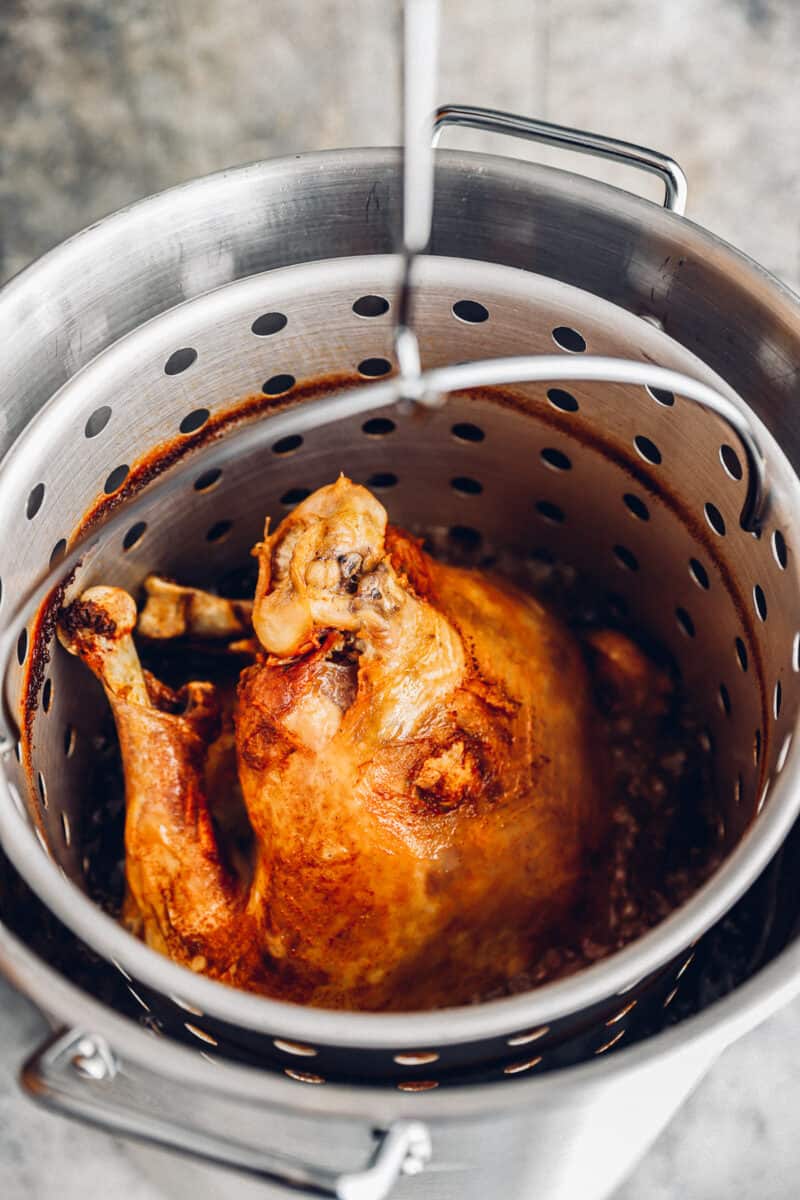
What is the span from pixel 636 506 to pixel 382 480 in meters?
0.23

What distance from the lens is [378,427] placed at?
2.97 feet

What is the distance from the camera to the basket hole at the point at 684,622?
3.03 feet

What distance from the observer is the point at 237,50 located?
1386mm

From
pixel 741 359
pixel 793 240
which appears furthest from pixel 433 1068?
pixel 793 240

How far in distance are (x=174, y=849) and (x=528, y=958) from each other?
0.91ft

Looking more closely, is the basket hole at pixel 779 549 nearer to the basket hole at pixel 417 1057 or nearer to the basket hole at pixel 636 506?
the basket hole at pixel 636 506

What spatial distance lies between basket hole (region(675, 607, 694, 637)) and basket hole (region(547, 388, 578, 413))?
202mm

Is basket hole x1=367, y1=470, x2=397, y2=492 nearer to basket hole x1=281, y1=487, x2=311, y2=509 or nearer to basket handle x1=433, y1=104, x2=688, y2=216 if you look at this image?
basket hole x1=281, y1=487, x2=311, y2=509

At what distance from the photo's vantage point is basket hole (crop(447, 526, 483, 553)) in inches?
41.7

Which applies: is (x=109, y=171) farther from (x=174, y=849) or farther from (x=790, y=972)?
(x=790, y=972)

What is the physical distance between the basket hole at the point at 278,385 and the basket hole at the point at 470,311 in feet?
0.45

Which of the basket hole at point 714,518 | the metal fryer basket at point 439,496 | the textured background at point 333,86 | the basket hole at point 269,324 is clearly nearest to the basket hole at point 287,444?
the metal fryer basket at point 439,496

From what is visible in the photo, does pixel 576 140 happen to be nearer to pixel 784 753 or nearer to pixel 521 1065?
pixel 784 753

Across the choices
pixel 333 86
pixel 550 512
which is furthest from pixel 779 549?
pixel 333 86
